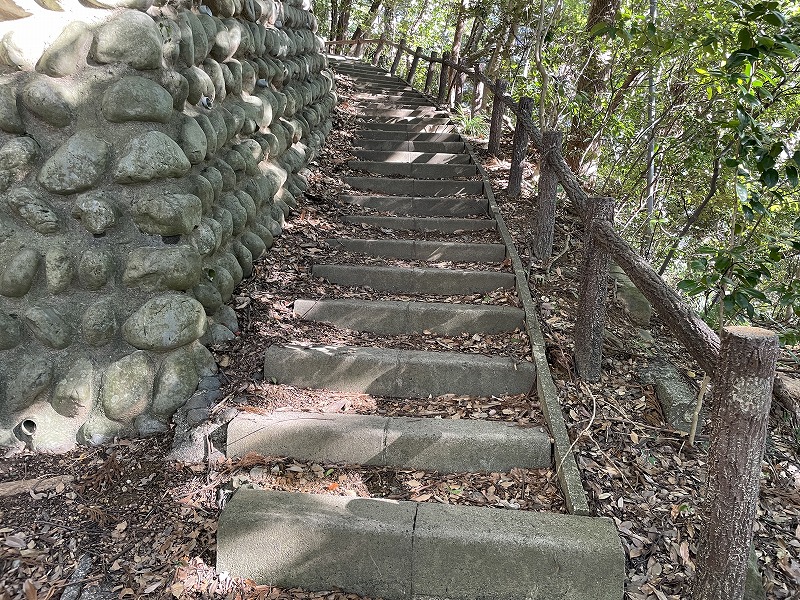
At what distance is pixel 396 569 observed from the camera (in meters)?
2.02

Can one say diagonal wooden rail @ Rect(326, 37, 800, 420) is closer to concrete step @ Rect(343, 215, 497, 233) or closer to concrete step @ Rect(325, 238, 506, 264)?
concrete step @ Rect(325, 238, 506, 264)

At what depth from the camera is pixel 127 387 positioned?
2.53 m

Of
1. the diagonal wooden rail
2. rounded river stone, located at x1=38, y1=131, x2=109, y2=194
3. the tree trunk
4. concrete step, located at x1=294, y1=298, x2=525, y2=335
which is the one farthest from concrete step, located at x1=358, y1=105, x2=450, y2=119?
rounded river stone, located at x1=38, y1=131, x2=109, y2=194

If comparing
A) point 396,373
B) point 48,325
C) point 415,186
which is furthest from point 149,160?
point 415,186

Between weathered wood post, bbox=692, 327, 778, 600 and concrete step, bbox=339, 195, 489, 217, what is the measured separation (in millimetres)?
3507

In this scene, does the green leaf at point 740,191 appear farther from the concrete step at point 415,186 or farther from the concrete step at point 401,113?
the concrete step at point 401,113

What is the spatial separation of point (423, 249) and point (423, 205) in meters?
0.92

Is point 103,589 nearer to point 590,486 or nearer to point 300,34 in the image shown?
point 590,486

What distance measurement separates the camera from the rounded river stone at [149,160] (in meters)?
2.48

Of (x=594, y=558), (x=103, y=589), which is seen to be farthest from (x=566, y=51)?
(x=103, y=589)

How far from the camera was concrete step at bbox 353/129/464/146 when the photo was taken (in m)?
Answer: 6.79

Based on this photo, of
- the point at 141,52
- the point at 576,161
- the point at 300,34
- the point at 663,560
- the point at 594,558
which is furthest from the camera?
the point at 576,161

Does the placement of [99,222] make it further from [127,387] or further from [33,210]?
[127,387]

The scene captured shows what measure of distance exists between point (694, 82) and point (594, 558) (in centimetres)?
436
